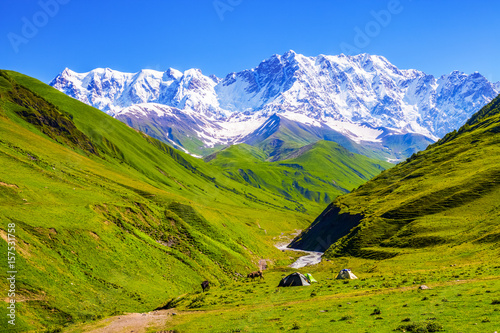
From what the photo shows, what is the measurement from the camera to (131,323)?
43.6 metres

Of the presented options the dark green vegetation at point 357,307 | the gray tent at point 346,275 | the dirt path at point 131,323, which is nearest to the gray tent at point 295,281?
the dark green vegetation at point 357,307

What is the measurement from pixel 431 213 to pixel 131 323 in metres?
96.6

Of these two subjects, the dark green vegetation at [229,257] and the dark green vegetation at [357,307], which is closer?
the dark green vegetation at [357,307]

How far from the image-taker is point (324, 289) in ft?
175

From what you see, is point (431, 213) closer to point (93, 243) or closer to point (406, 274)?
point (406, 274)

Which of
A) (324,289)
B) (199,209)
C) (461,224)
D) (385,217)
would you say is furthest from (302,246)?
(324,289)

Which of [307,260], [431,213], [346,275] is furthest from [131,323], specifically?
[307,260]

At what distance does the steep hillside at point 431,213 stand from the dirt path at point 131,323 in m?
57.5

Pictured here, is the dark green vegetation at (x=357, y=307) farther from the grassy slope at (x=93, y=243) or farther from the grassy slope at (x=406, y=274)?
the grassy slope at (x=93, y=243)

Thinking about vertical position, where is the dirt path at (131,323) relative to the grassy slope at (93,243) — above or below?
Result: below

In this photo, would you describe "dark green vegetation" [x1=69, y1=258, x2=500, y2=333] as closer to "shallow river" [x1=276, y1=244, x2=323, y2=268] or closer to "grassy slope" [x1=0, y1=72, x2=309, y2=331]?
"grassy slope" [x1=0, y1=72, x2=309, y2=331]

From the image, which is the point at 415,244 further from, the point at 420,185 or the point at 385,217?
the point at 420,185

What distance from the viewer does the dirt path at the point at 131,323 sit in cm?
4062

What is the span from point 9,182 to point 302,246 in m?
133
